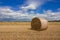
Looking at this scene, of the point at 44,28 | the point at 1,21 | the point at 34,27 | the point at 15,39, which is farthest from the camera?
the point at 1,21

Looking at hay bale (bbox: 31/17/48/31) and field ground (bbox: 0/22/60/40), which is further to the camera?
hay bale (bbox: 31/17/48/31)

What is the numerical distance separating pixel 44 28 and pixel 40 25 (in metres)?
0.17

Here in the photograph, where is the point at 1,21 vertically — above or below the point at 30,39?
A: above

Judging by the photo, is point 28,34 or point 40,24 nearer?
point 28,34

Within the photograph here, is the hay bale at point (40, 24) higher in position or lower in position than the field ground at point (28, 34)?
higher

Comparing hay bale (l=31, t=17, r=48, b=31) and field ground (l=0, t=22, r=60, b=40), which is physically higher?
hay bale (l=31, t=17, r=48, b=31)

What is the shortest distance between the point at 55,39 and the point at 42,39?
293 mm

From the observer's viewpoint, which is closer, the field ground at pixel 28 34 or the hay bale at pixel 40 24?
the field ground at pixel 28 34

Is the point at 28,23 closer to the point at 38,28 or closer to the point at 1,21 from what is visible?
the point at 1,21

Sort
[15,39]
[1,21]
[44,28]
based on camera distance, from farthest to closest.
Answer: [1,21] → [44,28] → [15,39]

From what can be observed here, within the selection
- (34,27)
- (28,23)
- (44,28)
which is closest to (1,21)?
(28,23)

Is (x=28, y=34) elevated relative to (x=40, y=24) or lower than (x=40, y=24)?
lower

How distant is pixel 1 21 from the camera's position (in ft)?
23.2

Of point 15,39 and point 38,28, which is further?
point 38,28
